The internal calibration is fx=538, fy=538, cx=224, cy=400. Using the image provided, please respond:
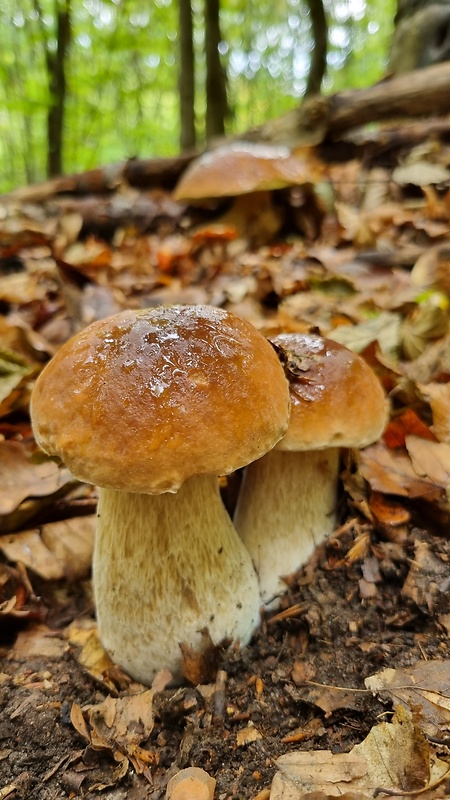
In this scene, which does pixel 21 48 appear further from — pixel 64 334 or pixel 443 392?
pixel 443 392

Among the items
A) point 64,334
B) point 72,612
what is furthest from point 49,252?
point 72,612

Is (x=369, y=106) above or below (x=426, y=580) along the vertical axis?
above

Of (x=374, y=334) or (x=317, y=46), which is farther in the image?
(x=317, y=46)

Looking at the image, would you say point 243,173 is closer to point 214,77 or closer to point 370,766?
point 370,766

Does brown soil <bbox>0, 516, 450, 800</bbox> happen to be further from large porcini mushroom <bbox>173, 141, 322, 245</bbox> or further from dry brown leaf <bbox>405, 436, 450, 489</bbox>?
large porcini mushroom <bbox>173, 141, 322, 245</bbox>

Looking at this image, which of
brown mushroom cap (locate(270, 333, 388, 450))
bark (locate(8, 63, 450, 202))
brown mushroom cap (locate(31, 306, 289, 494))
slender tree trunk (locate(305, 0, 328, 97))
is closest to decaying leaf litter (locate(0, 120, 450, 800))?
brown mushroom cap (locate(270, 333, 388, 450))

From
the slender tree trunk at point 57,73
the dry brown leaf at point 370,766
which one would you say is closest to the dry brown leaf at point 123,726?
the dry brown leaf at point 370,766

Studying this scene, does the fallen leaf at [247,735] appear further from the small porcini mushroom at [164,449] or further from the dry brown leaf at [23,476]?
the dry brown leaf at [23,476]

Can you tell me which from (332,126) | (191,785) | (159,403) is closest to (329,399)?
(159,403)
